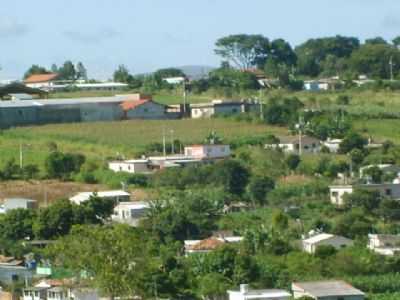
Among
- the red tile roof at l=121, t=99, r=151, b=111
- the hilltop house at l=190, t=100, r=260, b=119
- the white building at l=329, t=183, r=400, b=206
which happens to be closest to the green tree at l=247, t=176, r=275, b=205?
the white building at l=329, t=183, r=400, b=206

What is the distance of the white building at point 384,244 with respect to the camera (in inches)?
1013

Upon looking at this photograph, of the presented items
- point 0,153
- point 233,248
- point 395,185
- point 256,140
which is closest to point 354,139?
point 256,140

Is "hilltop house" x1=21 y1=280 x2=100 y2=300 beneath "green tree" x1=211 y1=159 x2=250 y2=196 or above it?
beneath

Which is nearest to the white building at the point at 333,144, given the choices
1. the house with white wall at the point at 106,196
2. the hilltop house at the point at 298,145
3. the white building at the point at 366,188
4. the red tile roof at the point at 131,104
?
the hilltop house at the point at 298,145

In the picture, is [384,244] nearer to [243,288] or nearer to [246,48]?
[243,288]

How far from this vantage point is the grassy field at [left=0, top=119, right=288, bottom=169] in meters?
36.8

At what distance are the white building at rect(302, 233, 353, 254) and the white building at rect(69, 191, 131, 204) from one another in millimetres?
4712

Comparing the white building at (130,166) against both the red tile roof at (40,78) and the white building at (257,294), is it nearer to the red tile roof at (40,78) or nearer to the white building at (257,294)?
the white building at (257,294)

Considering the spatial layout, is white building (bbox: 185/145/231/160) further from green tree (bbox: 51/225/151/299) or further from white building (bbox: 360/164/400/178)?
green tree (bbox: 51/225/151/299)

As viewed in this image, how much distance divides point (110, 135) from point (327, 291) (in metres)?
17.8

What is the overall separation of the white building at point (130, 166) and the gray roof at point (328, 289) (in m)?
11.6

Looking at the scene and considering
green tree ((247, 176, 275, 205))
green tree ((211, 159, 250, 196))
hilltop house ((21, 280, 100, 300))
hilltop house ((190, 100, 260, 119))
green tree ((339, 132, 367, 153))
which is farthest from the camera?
hilltop house ((190, 100, 260, 119))

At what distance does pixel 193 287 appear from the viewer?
22.5m

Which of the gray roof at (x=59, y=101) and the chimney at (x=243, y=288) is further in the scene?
the gray roof at (x=59, y=101)
